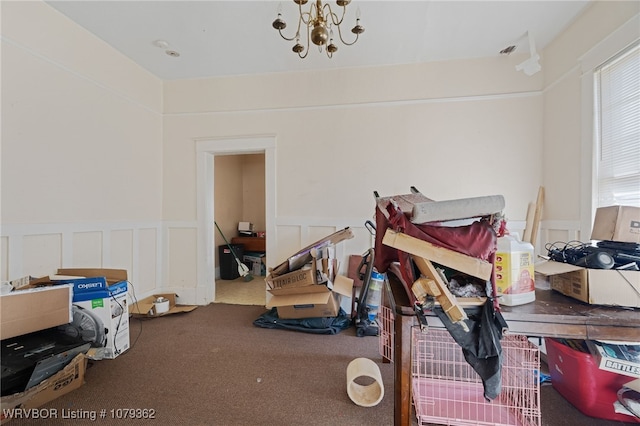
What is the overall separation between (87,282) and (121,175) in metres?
1.41

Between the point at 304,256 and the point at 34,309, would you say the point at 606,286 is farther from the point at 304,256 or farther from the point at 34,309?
the point at 34,309

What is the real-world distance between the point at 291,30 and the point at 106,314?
2.90 metres

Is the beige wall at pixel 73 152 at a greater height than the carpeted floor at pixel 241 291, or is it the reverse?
the beige wall at pixel 73 152

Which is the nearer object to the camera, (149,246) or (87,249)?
(87,249)

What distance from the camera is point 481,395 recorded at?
→ 157cm

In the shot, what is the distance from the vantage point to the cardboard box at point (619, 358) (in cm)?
126

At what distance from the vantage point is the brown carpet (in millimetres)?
1510

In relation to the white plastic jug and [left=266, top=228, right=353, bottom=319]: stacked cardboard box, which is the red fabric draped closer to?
the white plastic jug

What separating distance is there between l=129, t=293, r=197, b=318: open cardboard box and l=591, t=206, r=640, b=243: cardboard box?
3.71m

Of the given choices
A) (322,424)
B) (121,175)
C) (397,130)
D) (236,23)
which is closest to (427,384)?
(322,424)

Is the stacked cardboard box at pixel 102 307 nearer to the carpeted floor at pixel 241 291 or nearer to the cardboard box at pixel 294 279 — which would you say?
the cardboard box at pixel 294 279

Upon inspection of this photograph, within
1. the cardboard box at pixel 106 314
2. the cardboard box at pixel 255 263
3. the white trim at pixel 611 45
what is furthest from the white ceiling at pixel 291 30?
the cardboard box at pixel 255 263

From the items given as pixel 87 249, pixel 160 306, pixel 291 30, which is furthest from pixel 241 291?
pixel 291 30

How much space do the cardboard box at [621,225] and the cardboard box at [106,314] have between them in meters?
3.34
